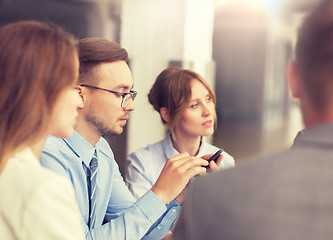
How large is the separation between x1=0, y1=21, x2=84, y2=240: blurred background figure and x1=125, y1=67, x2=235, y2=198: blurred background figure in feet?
Answer: 4.34

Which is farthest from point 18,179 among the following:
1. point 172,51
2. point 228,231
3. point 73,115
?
point 172,51

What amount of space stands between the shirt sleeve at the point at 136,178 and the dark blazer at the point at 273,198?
1437mm

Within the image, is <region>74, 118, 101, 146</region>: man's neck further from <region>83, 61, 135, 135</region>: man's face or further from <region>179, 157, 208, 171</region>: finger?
<region>179, 157, 208, 171</region>: finger

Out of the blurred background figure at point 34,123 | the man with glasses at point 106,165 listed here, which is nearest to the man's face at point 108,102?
the man with glasses at point 106,165

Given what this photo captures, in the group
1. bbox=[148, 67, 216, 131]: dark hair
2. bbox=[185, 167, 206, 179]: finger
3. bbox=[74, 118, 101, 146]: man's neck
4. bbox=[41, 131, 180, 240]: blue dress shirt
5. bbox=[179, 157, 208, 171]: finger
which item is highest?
bbox=[148, 67, 216, 131]: dark hair

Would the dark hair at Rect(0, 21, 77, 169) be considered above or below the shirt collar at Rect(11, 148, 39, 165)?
above

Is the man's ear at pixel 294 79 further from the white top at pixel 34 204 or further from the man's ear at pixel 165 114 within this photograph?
the man's ear at pixel 165 114

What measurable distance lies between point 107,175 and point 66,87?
2.95 feet

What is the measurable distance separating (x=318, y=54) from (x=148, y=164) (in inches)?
64.9

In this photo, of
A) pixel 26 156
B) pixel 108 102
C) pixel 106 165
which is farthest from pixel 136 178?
pixel 26 156

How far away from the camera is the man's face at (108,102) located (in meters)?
1.87

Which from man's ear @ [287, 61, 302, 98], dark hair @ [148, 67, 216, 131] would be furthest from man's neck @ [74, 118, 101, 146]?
man's ear @ [287, 61, 302, 98]

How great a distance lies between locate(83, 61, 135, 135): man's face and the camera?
1.87m

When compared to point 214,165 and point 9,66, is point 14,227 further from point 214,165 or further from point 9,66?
point 214,165
